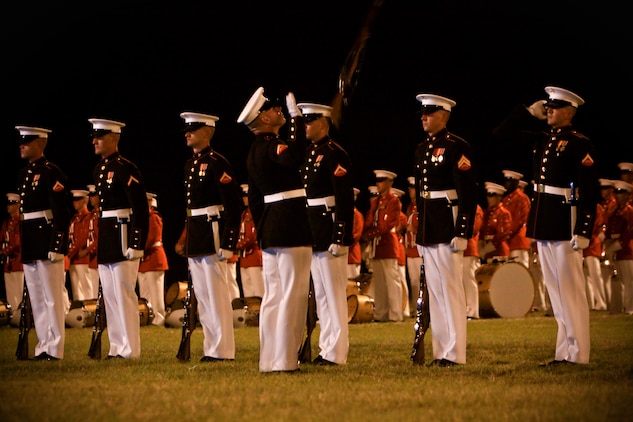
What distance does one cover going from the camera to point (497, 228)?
16.0 meters

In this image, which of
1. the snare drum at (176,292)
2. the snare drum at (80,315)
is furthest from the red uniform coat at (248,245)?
the snare drum at (80,315)

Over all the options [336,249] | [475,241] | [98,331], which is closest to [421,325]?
[336,249]

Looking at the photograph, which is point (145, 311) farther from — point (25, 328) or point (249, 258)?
point (25, 328)

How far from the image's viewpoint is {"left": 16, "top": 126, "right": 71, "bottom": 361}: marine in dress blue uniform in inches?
365

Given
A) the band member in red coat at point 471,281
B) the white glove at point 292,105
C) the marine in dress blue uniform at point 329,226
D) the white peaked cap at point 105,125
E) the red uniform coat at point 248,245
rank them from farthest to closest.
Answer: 1. the red uniform coat at point 248,245
2. the band member in red coat at point 471,281
3. the white peaked cap at point 105,125
4. the marine in dress blue uniform at point 329,226
5. the white glove at point 292,105

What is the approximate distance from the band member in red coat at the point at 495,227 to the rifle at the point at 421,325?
782 cm

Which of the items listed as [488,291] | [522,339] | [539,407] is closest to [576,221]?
[539,407]

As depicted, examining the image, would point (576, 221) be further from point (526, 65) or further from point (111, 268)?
point (526, 65)

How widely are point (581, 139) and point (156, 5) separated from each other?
11599 millimetres

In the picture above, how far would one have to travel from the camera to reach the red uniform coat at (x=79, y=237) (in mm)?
16250

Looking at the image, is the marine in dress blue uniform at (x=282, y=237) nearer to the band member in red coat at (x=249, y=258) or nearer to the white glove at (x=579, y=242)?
the white glove at (x=579, y=242)

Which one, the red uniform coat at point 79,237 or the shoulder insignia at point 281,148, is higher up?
the shoulder insignia at point 281,148

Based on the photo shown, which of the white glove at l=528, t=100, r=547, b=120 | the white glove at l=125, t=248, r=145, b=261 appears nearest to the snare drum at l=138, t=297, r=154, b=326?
the white glove at l=125, t=248, r=145, b=261

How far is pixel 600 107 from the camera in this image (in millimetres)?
19078
